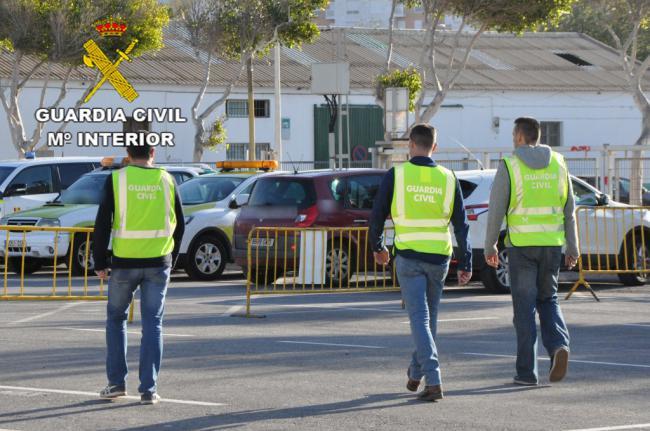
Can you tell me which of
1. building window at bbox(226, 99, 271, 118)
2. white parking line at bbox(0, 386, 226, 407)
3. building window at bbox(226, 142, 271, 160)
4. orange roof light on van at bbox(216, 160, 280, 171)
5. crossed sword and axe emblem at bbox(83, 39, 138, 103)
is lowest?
white parking line at bbox(0, 386, 226, 407)

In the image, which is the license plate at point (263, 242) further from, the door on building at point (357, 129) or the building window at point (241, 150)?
the door on building at point (357, 129)

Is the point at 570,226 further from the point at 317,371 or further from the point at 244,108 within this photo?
the point at 244,108

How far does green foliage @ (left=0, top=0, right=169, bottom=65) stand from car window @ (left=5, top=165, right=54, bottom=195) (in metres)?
12.9

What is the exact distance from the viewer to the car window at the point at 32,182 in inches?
938

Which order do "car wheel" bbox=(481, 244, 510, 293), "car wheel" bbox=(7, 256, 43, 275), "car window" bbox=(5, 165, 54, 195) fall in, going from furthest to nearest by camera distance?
"car window" bbox=(5, 165, 54, 195), "car wheel" bbox=(7, 256, 43, 275), "car wheel" bbox=(481, 244, 510, 293)

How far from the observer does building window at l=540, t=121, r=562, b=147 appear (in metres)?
56.3

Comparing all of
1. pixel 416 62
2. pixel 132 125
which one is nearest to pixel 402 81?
pixel 132 125

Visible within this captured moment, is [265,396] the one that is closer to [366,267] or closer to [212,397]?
[212,397]

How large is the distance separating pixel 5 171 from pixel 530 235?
52.4ft

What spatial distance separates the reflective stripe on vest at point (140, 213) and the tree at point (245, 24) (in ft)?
100

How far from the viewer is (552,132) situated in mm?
56625

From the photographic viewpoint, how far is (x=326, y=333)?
13164 mm

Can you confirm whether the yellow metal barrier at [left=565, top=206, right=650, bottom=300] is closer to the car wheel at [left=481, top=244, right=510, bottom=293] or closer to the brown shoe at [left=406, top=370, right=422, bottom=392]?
the car wheel at [left=481, top=244, right=510, bottom=293]

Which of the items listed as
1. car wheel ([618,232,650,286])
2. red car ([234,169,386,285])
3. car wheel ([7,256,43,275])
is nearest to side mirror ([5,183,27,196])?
car wheel ([7,256,43,275])
